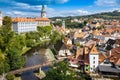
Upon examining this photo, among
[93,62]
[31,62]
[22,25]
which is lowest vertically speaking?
[31,62]

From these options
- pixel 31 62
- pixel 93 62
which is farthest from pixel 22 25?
pixel 93 62

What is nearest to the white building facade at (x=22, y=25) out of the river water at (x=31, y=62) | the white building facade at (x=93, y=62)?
the river water at (x=31, y=62)

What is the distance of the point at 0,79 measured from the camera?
36.3m

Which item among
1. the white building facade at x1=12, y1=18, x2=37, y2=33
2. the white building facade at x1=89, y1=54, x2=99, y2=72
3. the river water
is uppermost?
the white building facade at x1=12, y1=18, x2=37, y2=33

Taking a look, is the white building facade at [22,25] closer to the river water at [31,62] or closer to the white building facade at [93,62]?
the river water at [31,62]

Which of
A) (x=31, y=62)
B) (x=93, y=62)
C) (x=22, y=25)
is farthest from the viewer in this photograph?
(x=22, y=25)

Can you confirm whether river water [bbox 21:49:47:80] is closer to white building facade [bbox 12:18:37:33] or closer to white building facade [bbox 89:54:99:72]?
white building facade [bbox 89:54:99:72]

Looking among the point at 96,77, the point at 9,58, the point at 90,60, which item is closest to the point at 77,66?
the point at 90,60

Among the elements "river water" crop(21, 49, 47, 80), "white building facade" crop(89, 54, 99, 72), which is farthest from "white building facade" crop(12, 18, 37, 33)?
"white building facade" crop(89, 54, 99, 72)

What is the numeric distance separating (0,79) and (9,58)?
20.8ft

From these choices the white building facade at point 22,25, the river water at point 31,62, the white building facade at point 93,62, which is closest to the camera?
the river water at point 31,62

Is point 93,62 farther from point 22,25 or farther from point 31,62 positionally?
point 22,25

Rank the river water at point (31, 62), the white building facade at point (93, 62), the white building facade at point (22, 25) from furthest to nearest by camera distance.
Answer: the white building facade at point (22, 25) < the white building facade at point (93, 62) < the river water at point (31, 62)

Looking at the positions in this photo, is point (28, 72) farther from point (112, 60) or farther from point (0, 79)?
point (112, 60)
